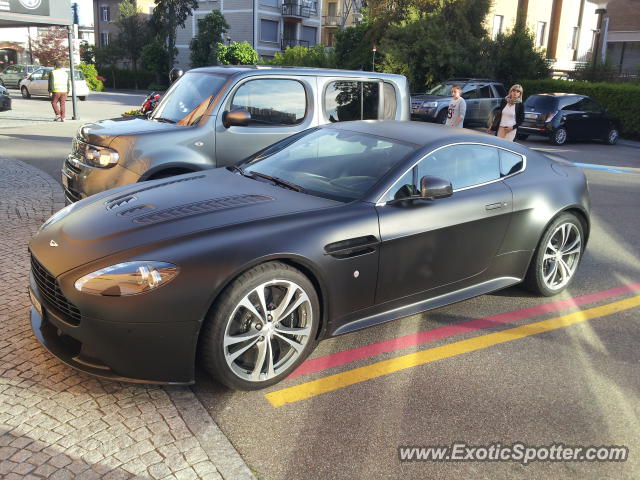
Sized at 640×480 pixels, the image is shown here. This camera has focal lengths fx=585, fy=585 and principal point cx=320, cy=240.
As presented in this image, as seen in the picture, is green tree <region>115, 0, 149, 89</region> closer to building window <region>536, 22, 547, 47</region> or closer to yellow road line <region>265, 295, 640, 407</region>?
building window <region>536, 22, 547, 47</region>

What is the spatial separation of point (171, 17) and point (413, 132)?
166 ft

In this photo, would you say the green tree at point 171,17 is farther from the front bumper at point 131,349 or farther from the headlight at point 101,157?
the front bumper at point 131,349

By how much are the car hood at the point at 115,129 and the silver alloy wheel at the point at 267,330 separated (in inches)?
125

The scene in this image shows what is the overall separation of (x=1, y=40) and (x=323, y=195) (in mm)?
75539

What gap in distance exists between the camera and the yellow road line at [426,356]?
3398 millimetres

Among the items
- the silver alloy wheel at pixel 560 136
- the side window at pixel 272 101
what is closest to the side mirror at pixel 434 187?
the side window at pixel 272 101

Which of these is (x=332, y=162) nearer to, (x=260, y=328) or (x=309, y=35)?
(x=260, y=328)

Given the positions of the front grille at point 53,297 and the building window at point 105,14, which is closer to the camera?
the front grille at point 53,297

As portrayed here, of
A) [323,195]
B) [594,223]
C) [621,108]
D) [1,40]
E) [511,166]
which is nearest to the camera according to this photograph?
[323,195]

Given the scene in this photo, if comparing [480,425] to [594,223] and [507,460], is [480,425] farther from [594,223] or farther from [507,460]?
[594,223]

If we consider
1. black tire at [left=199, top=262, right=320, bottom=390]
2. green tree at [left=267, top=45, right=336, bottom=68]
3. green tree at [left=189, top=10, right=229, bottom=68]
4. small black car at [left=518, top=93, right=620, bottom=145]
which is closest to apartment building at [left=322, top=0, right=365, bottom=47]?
green tree at [left=189, top=10, right=229, bottom=68]

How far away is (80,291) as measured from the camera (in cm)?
298

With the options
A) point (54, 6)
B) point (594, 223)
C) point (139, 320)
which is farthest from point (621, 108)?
point (139, 320)

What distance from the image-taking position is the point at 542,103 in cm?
1809
